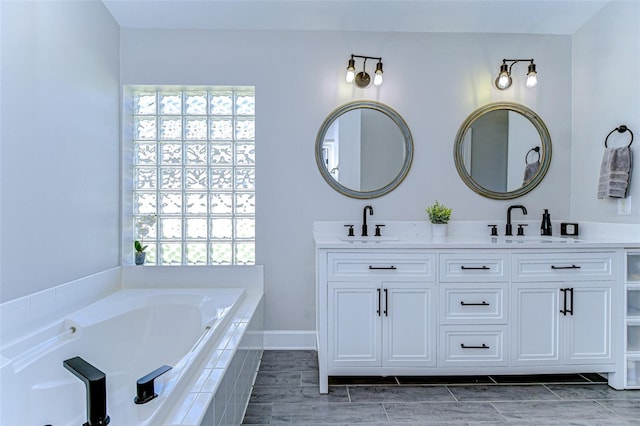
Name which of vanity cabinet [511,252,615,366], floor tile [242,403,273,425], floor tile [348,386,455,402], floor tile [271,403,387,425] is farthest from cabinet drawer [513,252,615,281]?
floor tile [242,403,273,425]

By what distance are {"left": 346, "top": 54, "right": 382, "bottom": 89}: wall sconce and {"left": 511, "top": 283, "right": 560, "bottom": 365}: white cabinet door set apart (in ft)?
5.62

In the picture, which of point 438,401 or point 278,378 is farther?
point 278,378

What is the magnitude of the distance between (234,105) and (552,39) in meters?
2.54

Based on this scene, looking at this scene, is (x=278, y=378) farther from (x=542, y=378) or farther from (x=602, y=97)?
(x=602, y=97)

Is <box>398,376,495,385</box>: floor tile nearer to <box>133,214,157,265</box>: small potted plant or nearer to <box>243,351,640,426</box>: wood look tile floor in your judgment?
<box>243,351,640,426</box>: wood look tile floor

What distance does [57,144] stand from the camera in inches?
73.3

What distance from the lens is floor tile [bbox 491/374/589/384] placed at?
2150mm

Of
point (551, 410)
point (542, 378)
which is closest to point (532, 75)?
point (542, 378)

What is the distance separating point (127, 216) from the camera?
8.60ft

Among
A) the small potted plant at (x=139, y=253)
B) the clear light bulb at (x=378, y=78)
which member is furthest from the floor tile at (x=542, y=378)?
the small potted plant at (x=139, y=253)

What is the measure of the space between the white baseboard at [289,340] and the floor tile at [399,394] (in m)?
0.61

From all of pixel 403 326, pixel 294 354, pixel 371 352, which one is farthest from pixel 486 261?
pixel 294 354

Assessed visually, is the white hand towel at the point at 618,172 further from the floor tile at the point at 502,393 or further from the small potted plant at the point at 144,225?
the small potted plant at the point at 144,225

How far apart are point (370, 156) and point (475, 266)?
110 centimetres
